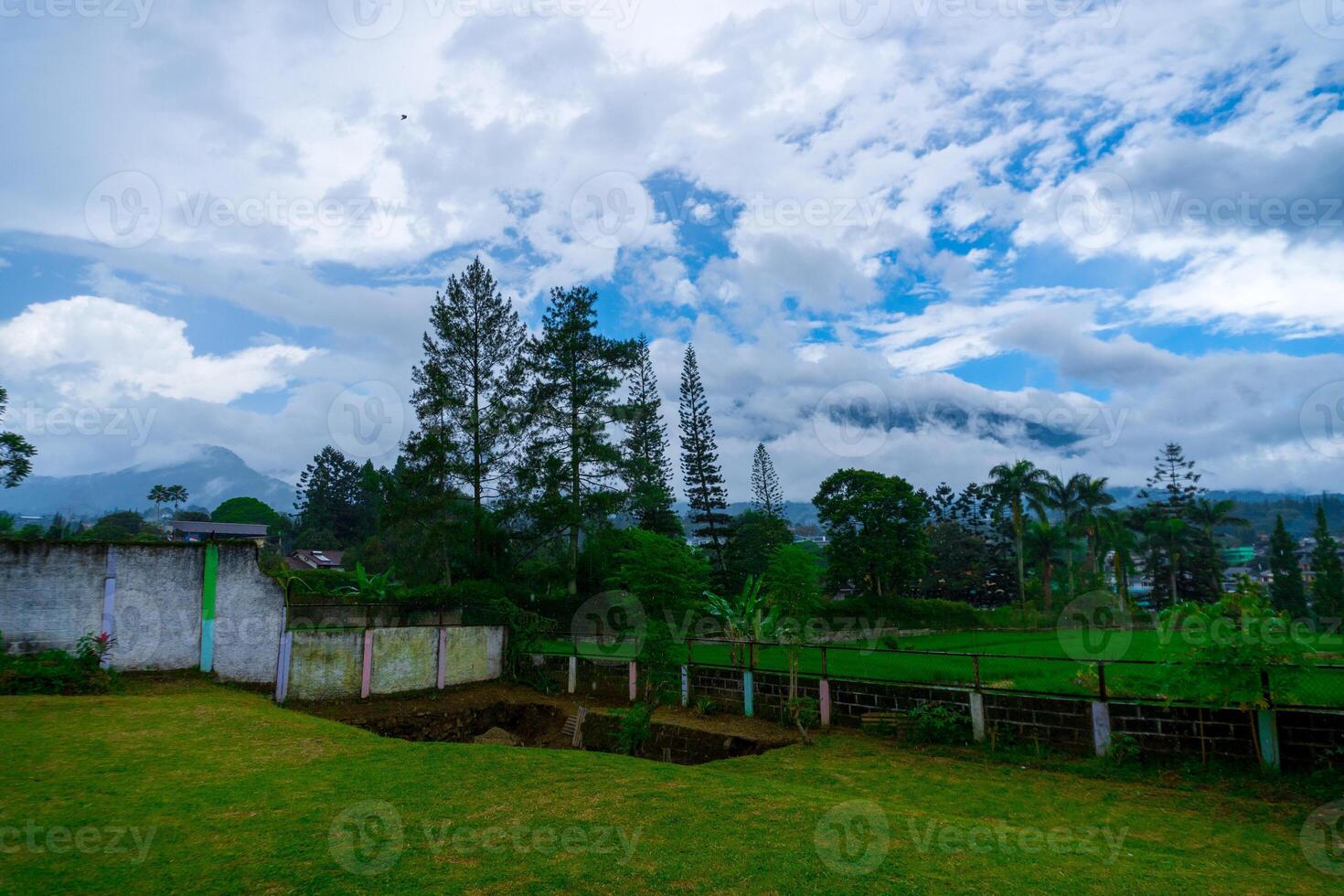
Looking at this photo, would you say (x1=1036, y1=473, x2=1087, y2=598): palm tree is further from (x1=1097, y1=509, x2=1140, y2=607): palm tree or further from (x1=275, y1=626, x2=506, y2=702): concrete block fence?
(x1=275, y1=626, x2=506, y2=702): concrete block fence

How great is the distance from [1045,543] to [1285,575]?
1331 centimetres

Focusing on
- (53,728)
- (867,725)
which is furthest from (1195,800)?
(53,728)

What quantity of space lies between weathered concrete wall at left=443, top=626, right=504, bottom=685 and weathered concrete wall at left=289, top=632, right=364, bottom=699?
1911mm

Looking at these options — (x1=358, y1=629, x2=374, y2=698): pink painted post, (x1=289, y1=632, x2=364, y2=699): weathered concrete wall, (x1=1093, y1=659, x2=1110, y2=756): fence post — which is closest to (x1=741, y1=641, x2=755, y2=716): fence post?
(x1=1093, y1=659, x2=1110, y2=756): fence post

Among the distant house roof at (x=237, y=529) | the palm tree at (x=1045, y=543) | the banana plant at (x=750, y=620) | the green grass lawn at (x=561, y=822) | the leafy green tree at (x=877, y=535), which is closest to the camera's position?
the green grass lawn at (x=561, y=822)

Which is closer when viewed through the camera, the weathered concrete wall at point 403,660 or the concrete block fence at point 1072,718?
the concrete block fence at point 1072,718

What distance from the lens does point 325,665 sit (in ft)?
40.9

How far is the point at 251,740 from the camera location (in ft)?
26.0

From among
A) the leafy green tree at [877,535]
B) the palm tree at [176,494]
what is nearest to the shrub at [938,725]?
the leafy green tree at [877,535]

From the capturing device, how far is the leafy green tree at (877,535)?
35.8 meters

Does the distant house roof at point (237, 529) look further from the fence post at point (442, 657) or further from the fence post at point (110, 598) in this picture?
the fence post at point (442, 657)

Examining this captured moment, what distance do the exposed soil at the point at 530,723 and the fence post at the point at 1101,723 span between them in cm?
372

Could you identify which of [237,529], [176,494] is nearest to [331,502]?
[176,494]

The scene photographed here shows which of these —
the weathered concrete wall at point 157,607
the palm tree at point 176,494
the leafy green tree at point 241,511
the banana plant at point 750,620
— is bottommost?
the banana plant at point 750,620
